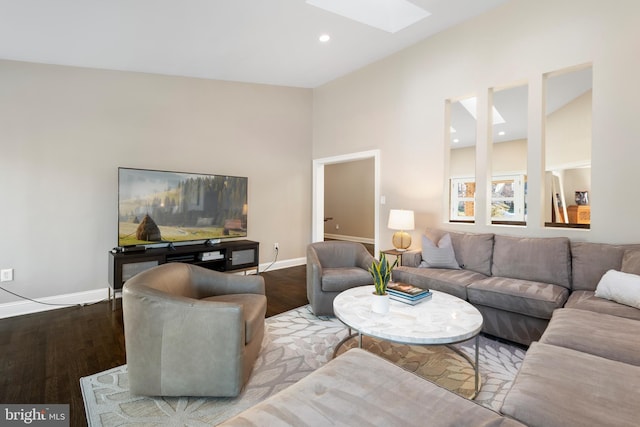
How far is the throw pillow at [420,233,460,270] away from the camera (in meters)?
3.20

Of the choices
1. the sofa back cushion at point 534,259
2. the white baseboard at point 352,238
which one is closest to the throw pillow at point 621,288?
the sofa back cushion at point 534,259

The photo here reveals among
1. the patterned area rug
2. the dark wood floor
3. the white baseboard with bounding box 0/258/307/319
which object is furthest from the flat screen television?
the patterned area rug

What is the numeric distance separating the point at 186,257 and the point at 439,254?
3035mm

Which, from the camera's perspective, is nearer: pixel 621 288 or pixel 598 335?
pixel 598 335

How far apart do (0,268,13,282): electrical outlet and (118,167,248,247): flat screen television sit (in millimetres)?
974

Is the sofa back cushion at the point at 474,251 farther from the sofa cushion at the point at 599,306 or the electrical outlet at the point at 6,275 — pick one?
the electrical outlet at the point at 6,275

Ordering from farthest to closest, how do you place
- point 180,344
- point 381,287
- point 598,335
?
point 381,287 < point 180,344 < point 598,335

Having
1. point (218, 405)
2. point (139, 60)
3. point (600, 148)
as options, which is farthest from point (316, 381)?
point (139, 60)

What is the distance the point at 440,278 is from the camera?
2.89 meters

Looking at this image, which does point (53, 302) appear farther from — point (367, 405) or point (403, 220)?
point (403, 220)

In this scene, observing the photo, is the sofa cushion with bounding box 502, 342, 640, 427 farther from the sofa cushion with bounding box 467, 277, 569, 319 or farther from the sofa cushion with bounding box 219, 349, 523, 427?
the sofa cushion with bounding box 467, 277, 569, 319

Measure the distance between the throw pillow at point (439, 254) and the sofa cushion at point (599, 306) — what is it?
3.36 feet

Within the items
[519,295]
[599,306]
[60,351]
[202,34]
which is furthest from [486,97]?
[60,351]

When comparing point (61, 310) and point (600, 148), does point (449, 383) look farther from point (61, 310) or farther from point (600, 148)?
point (61, 310)
